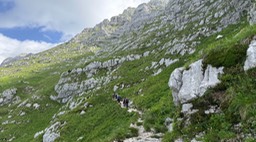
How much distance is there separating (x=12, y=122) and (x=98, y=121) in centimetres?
6015

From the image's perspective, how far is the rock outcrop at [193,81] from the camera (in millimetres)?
19567

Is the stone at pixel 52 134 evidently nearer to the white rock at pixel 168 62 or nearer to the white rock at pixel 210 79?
the white rock at pixel 168 62

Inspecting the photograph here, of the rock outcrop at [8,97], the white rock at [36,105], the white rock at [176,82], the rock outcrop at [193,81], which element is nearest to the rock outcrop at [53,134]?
the white rock at [176,82]

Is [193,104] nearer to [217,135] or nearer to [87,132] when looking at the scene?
[217,135]

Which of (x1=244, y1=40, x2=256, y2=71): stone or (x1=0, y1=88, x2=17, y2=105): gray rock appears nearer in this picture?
(x1=244, y1=40, x2=256, y2=71): stone

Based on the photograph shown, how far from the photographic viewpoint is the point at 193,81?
68.8ft

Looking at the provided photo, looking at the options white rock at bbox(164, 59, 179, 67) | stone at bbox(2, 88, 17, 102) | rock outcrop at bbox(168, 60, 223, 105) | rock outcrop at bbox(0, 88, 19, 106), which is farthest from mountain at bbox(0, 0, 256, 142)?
stone at bbox(2, 88, 17, 102)

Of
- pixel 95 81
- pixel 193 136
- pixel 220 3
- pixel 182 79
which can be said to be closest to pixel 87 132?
pixel 182 79

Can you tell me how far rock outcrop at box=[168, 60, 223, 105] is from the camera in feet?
64.2

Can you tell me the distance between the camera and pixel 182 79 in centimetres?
2280

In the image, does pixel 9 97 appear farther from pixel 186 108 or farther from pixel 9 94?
pixel 186 108

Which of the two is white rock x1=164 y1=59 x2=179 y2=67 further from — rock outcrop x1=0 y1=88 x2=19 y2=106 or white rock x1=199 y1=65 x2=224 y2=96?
rock outcrop x1=0 y1=88 x2=19 y2=106

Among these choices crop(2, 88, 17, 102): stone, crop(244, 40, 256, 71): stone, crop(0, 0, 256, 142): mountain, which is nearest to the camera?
crop(0, 0, 256, 142): mountain

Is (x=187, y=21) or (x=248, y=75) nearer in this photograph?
(x=248, y=75)
